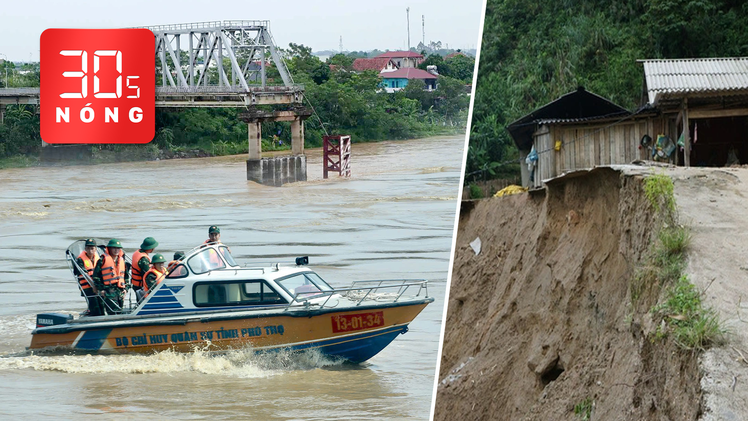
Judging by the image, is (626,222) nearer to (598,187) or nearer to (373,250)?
(598,187)

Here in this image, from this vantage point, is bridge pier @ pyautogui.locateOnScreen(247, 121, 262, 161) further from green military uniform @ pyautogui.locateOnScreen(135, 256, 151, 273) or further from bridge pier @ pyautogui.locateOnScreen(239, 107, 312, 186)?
green military uniform @ pyautogui.locateOnScreen(135, 256, 151, 273)

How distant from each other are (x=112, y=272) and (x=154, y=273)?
0.42 metres

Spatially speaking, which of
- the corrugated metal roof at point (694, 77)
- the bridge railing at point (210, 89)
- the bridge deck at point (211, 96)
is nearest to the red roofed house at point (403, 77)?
the bridge deck at point (211, 96)

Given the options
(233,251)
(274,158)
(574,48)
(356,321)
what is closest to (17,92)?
(274,158)

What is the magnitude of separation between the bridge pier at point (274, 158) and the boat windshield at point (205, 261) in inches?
739

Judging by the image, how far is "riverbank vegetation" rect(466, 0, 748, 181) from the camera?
56.8 ft

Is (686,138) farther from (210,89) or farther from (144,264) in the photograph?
(210,89)

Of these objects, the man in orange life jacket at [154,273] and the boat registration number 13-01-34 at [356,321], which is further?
the man in orange life jacket at [154,273]

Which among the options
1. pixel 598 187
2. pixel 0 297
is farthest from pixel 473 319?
pixel 0 297

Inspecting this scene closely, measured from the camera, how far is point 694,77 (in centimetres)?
1055

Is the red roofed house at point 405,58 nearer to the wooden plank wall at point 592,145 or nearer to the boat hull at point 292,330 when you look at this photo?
the wooden plank wall at point 592,145

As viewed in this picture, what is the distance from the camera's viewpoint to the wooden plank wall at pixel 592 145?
11750 millimetres

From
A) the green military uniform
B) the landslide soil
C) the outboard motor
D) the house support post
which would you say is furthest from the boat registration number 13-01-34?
the house support post

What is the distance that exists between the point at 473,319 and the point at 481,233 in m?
1.29
